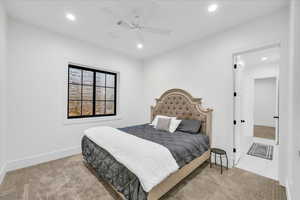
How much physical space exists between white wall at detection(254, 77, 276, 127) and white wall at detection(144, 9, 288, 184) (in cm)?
526

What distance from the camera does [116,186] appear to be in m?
1.71

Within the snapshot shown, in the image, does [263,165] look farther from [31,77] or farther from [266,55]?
[31,77]

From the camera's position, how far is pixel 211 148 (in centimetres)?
284

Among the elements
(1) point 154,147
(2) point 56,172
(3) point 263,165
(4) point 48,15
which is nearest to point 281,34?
(3) point 263,165

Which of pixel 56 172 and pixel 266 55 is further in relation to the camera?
pixel 266 55

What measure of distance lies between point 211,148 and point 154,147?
172 cm

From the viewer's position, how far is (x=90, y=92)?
3.74 metres

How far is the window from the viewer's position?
3398 millimetres

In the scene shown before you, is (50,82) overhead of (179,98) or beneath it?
overhead

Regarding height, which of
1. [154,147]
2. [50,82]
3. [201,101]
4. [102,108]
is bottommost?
[154,147]

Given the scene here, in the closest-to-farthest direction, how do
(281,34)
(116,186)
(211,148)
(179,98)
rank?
(116,186), (281,34), (211,148), (179,98)

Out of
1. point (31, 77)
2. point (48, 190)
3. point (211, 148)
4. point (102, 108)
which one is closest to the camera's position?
point (48, 190)

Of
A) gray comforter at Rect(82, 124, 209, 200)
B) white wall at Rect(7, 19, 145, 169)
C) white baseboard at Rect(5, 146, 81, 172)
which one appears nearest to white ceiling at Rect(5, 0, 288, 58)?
white wall at Rect(7, 19, 145, 169)

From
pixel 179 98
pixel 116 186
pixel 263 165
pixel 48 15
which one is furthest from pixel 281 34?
pixel 48 15
